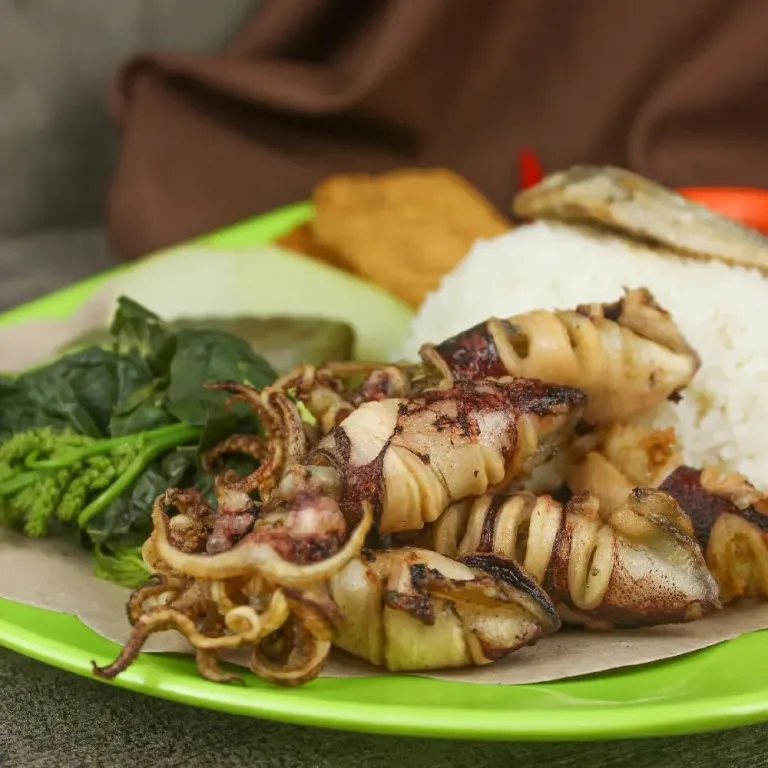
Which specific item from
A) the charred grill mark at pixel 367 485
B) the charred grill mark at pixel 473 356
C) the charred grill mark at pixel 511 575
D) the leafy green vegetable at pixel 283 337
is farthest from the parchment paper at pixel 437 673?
the leafy green vegetable at pixel 283 337

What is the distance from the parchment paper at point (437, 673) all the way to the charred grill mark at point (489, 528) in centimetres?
17

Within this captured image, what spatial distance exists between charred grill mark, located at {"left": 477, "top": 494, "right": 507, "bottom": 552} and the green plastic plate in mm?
222

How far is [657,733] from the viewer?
115 centimetres

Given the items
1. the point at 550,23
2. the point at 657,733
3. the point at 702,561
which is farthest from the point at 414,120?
the point at 657,733

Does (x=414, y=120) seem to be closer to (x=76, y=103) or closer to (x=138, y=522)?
(x=76, y=103)

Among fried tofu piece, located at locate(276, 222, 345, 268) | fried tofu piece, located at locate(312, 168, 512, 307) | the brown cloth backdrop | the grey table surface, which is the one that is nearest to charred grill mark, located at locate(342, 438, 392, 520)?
the grey table surface

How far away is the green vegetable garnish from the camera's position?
5.66 feet

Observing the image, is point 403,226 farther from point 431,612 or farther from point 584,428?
point 431,612

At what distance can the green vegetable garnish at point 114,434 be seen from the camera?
1.73 m

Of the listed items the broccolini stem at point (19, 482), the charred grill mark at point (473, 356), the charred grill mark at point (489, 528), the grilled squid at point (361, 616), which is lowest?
the broccolini stem at point (19, 482)

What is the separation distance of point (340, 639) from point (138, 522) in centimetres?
62

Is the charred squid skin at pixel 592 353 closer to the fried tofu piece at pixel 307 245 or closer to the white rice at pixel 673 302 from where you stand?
the white rice at pixel 673 302

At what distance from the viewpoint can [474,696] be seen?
47.9 inches

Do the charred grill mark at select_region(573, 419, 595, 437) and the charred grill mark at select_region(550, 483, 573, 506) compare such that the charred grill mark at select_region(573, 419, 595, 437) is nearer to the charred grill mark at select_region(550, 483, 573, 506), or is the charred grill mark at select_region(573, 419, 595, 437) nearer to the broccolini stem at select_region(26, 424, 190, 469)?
the charred grill mark at select_region(550, 483, 573, 506)
